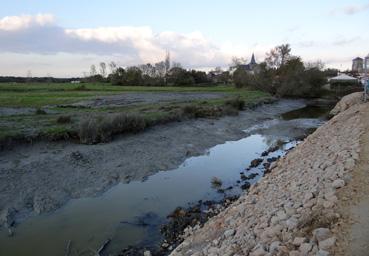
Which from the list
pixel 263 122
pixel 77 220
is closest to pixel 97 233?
pixel 77 220

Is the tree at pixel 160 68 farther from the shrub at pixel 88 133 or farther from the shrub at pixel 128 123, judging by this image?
the shrub at pixel 88 133

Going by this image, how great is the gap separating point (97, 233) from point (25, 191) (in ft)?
16.6

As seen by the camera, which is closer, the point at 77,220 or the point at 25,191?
the point at 77,220

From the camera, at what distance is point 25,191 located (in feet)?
47.7

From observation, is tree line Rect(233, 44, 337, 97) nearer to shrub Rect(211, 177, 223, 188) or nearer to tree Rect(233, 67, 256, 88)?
tree Rect(233, 67, 256, 88)

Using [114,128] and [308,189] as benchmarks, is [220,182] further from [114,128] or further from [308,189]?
[114,128]

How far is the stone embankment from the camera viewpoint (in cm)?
691

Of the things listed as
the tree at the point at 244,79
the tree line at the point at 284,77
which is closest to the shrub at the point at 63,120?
the tree line at the point at 284,77

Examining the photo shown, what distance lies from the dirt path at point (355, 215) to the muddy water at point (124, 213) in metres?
5.38

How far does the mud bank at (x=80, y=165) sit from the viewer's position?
45.8 feet

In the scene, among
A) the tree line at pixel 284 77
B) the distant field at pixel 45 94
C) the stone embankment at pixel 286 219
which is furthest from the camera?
the tree line at pixel 284 77

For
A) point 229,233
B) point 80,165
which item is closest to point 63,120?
point 80,165

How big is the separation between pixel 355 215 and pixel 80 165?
13.8m

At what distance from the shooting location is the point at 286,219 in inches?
317
